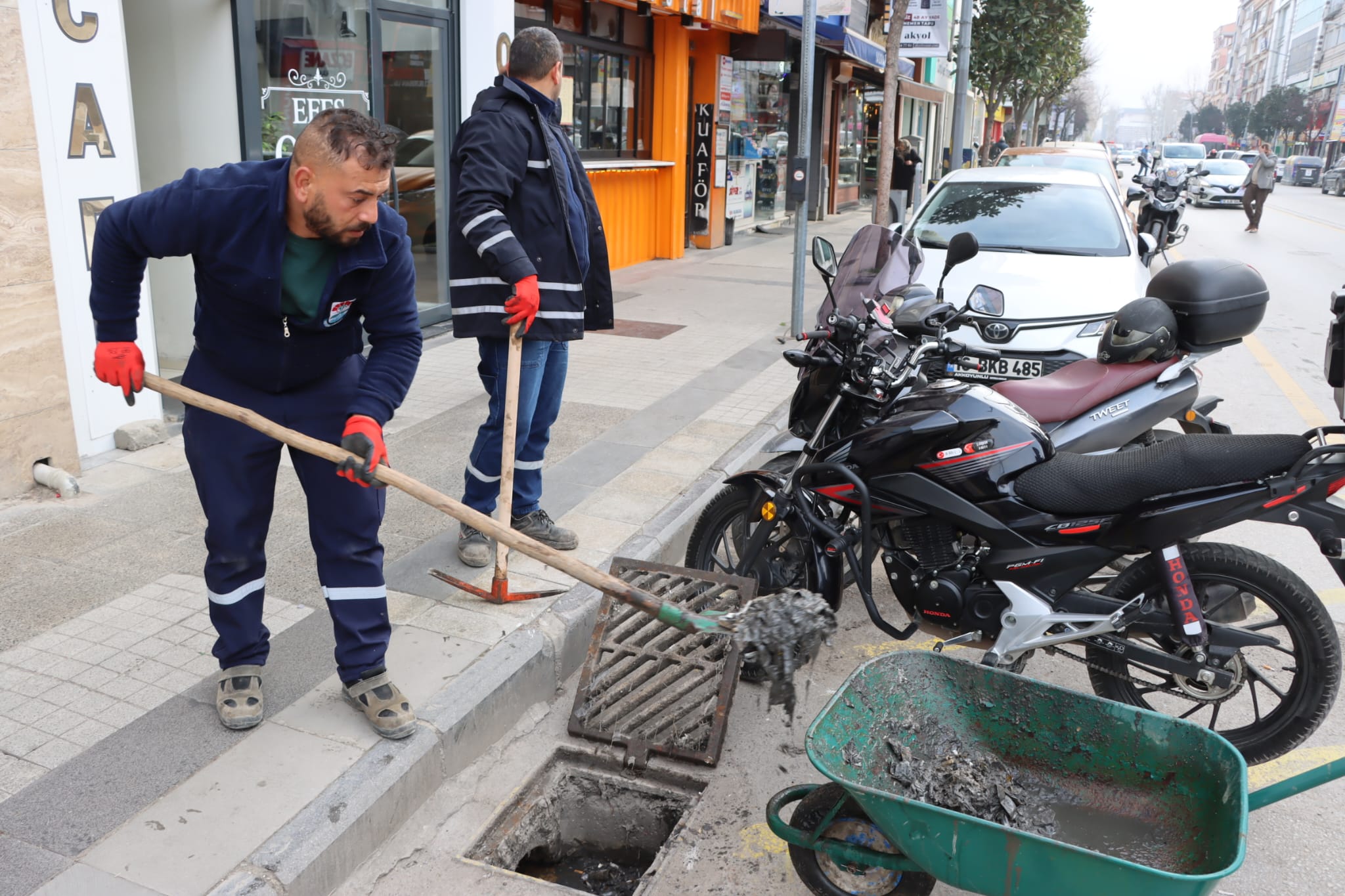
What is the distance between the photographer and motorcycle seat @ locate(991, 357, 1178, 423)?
4.39m

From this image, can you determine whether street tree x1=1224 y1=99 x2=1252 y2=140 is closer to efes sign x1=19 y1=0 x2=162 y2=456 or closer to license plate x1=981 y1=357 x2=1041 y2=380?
license plate x1=981 y1=357 x2=1041 y2=380

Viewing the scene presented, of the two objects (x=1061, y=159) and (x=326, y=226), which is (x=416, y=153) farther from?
(x=1061, y=159)

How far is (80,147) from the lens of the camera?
17.0 ft

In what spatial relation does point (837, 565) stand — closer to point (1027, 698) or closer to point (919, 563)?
point (919, 563)

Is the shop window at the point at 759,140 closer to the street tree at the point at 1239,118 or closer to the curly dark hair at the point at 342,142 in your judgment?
the curly dark hair at the point at 342,142

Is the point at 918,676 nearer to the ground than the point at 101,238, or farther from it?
nearer to the ground

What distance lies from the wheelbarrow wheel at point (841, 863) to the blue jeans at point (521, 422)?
2043mm

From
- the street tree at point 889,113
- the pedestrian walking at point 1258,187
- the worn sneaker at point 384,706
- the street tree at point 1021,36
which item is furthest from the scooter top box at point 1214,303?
the street tree at point 1021,36

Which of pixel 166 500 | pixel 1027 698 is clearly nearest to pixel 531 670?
pixel 1027 698

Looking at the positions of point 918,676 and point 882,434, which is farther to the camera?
point 882,434

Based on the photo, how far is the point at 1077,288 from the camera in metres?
6.75

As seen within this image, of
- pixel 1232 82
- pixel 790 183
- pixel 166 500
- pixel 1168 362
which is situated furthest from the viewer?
pixel 1232 82

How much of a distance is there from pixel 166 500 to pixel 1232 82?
537 ft

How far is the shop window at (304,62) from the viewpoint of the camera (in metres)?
6.96
